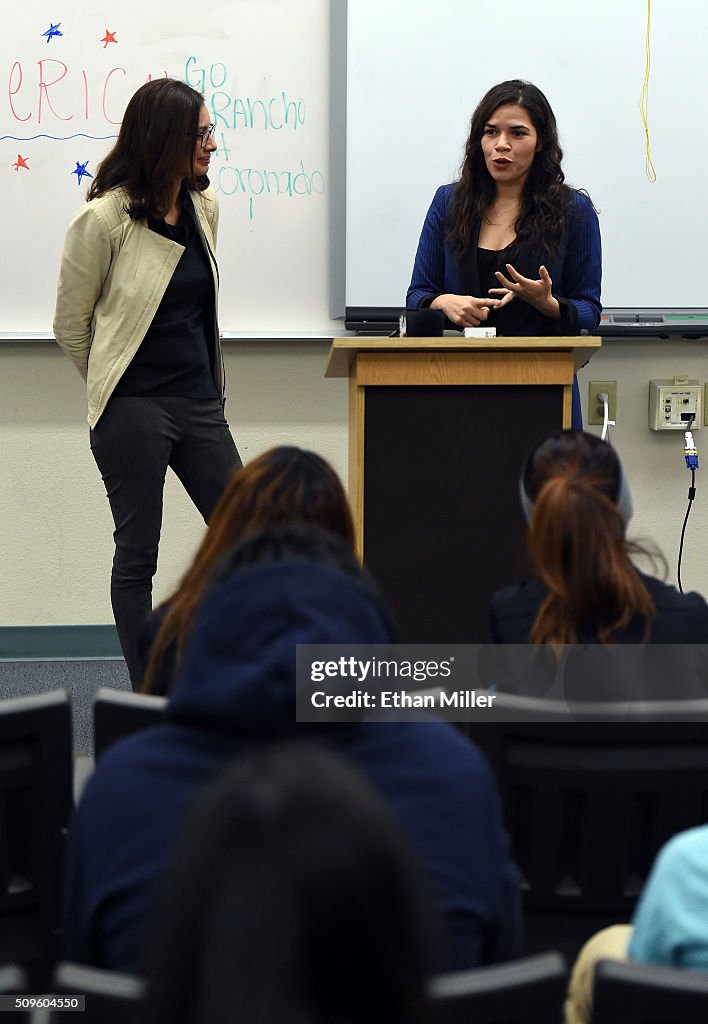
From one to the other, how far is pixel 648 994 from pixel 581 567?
3.00 feet

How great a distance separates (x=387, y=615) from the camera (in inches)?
43.9

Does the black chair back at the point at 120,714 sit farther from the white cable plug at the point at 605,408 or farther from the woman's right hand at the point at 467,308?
the white cable plug at the point at 605,408

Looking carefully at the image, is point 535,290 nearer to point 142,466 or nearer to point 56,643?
point 142,466

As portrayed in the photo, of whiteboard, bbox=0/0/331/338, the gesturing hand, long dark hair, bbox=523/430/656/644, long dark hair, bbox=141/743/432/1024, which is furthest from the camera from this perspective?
whiteboard, bbox=0/0/331/338

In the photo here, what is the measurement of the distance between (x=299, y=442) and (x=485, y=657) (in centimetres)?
245

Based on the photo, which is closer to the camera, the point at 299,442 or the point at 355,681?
the point at 355,681

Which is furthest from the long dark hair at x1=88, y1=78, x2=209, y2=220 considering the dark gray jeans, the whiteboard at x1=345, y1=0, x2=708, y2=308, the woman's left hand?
the whiteboard at x1=345, y1=0, x2=708, y2=308

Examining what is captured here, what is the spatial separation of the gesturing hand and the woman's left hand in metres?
0.06

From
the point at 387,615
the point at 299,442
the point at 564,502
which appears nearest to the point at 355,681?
the point at 387,615

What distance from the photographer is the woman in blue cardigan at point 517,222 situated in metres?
3.22

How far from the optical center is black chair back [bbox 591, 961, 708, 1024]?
0.86 meters

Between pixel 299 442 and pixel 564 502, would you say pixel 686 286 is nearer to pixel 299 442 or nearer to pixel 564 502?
pixel 299 442

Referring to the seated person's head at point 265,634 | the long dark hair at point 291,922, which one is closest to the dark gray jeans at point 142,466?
the seated person's head at point 265,634
